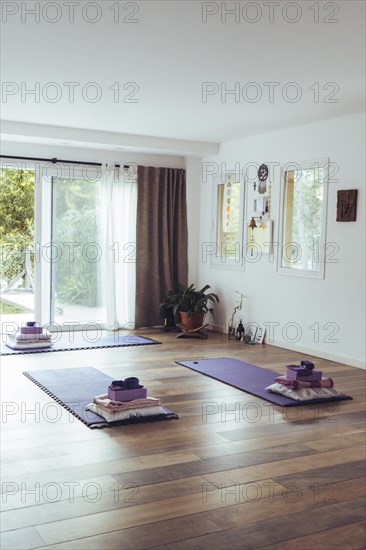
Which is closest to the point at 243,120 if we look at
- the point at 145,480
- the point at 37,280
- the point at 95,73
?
the point at 95,73

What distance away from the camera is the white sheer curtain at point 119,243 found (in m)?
7.87

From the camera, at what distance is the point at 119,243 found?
7.98 meters

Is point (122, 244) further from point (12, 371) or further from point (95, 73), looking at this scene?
point (95, 73)

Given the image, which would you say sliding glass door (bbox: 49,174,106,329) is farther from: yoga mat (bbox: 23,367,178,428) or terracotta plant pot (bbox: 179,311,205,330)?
yoga mat (bbox: 23,367,178,428)

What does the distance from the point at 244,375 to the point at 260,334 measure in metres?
1.74

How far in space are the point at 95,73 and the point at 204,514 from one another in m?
3.25

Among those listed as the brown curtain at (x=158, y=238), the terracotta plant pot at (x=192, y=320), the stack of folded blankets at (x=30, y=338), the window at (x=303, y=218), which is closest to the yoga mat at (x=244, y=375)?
the window at (x=303, y=218)

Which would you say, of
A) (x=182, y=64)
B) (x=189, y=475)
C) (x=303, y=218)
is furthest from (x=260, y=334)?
(x=189, y=475)

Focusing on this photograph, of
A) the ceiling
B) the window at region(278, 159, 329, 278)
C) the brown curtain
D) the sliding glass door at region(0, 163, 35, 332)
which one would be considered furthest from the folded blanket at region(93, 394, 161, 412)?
the sliding glass door at region(0, 163, 35, 332)

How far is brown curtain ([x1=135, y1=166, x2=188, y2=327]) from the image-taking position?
316 inches

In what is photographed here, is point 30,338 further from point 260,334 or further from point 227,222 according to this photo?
point 227,222

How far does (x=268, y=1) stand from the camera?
10.8ft

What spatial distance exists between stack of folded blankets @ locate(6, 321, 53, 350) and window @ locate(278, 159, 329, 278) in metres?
2.58

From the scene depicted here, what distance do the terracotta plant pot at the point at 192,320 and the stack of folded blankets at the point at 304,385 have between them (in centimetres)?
278
